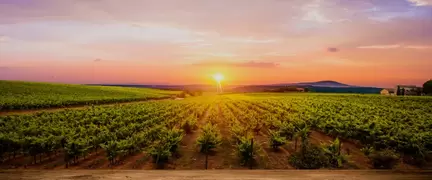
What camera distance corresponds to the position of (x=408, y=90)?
2960 inches

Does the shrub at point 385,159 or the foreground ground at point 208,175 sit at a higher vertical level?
the foreground ground at point 208,175

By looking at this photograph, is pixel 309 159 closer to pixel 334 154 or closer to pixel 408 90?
pixel 334 154

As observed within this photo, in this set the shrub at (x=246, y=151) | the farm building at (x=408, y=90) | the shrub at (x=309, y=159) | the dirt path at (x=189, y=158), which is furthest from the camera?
the farm building at (x=408, y=90)

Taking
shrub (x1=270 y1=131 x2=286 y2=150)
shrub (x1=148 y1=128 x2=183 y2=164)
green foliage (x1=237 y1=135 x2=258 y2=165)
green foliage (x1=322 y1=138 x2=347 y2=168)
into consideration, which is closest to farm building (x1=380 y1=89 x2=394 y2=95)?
shrub (x1=270 y1=131 x2=286 y2=150)

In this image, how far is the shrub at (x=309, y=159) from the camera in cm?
1441

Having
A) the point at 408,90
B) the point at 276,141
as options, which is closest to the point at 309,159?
the point at 276,141

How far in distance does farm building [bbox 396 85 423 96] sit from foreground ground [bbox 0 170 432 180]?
7858cm

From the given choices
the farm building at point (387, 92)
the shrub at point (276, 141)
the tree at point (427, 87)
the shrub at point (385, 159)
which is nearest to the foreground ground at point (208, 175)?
the shrub at point (385, 159)

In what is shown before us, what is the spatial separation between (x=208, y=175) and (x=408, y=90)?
82526 millimetres

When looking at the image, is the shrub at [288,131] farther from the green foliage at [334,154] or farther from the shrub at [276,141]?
the green foliage at [334,154]

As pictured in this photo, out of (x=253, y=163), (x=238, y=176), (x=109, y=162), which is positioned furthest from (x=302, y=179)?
(x=109, y=162)

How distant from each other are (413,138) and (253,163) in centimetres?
798

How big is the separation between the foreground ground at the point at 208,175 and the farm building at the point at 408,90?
258 feet

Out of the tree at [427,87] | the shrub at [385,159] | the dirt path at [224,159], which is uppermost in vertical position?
the tree at [427,87]
